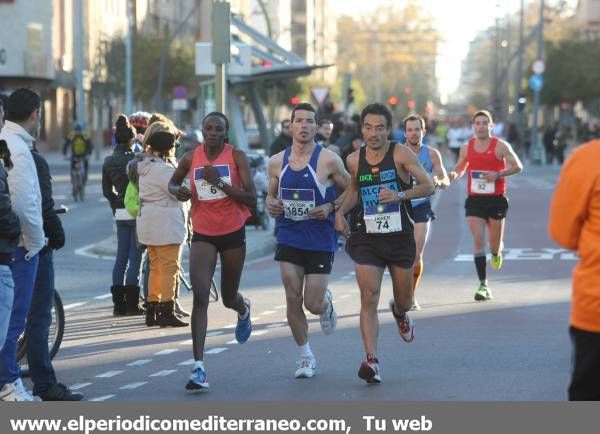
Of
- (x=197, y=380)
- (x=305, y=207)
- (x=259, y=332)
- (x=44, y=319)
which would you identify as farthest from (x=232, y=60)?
(x=44, y=319)

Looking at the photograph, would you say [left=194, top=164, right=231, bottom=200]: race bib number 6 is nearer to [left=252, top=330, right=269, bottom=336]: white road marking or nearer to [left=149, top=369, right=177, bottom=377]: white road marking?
[left=149, top=369, right=177, bottom=377]: white road marking

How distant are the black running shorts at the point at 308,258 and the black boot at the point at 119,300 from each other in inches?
171

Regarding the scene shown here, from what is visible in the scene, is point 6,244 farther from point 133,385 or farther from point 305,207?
point 305,207

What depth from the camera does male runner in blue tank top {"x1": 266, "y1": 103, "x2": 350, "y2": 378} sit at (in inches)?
418

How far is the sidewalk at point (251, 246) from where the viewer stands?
73.7 ft

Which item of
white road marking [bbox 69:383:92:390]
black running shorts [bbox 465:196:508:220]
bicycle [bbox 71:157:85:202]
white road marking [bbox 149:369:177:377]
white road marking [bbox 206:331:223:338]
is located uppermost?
black running shorts [bbox 465:196:508:220]

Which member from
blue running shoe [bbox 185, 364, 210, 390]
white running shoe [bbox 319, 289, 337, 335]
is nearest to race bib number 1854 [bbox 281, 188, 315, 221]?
white running shoe [bbox 319, 289, 337, 335]

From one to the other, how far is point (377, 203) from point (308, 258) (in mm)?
622

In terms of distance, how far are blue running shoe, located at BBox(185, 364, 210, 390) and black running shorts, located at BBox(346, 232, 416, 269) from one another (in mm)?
1338

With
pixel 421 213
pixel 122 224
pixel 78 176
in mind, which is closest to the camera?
pixel 122 224

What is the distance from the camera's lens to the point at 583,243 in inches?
255

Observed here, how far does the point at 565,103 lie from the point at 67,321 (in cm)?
8946

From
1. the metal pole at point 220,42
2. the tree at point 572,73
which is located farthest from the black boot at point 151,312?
the tree at point 572,73

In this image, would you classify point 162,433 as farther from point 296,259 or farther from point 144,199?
point 144,199
